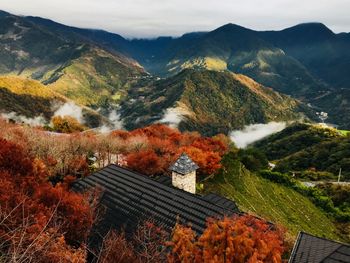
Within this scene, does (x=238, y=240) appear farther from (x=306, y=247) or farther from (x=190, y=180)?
(x=190, y=180)

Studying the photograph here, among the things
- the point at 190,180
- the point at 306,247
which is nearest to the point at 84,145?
the point at 190,180

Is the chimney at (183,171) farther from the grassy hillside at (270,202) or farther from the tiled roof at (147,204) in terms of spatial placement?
the grassy hillside at (270,202)

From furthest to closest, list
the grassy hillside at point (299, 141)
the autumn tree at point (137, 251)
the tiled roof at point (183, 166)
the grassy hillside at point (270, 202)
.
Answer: the grassy hillside at point (299, 141), the grassy hillside at point (270, 202), the tiled roof at point (183, 166), the autumn tree at point (137, 251)

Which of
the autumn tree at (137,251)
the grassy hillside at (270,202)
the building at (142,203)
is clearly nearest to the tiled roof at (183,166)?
the building at (142,203)

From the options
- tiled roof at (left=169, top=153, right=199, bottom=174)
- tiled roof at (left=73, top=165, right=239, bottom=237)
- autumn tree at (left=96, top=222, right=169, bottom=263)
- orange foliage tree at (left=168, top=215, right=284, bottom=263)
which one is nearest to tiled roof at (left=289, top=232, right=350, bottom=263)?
tiled roof at (left=73, top=165, right=239, bottom=237)

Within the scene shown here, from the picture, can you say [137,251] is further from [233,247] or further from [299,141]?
[299,141]

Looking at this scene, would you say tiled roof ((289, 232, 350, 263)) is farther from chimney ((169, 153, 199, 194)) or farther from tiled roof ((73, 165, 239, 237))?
chimney ((169, 153, 199, 194))

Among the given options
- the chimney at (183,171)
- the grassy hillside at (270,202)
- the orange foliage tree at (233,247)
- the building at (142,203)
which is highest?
the orange foliage tree at (233,247)
